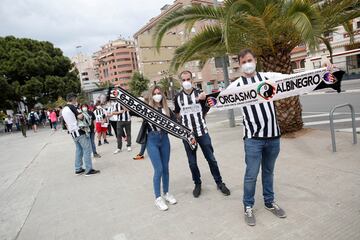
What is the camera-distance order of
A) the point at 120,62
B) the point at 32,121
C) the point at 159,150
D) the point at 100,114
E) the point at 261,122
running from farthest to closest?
the point at 120,62, the point at 32,121, the point at 100,114, the point at 159,150, the point at 261,122

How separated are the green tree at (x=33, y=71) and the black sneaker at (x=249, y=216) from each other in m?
27.5

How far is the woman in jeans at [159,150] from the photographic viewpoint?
435cm

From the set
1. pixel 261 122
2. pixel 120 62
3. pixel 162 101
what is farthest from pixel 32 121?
pixel 120 62

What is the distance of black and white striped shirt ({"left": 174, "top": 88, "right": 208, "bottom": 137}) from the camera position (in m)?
4.45

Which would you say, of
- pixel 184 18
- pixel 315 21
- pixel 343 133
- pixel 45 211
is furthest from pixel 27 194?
pixel 343 133

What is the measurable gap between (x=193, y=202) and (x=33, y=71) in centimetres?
2843

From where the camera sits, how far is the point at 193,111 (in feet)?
14.6

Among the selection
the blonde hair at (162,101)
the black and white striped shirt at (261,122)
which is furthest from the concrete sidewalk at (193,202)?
the blonde hair at (162,101)

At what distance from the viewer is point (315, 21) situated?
233 inches

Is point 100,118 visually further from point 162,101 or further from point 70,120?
point 162,101

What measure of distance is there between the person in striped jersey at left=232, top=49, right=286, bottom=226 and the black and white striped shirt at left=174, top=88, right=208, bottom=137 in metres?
0.94

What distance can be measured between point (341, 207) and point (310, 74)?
1785 millimetres

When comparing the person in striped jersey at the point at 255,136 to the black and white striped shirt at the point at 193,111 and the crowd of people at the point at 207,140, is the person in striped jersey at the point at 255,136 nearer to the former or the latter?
the crowd of people at the point at 207,140

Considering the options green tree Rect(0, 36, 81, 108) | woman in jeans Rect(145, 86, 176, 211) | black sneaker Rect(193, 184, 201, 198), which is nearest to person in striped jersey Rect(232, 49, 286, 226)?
black sneaker Rect(193, 184, 201, 198)
